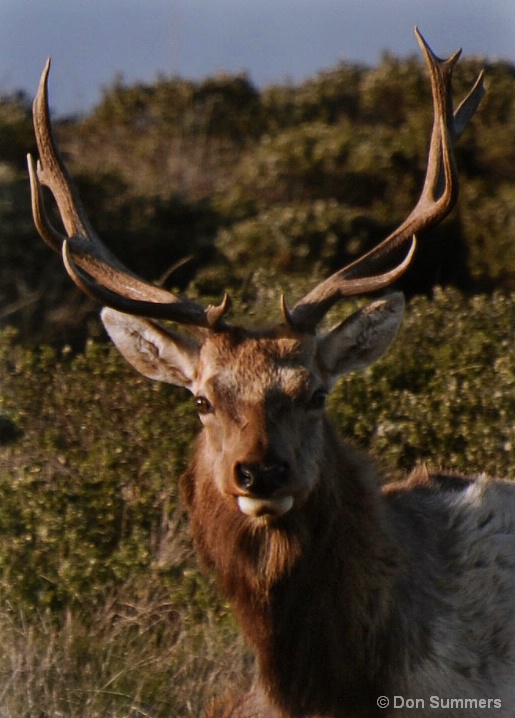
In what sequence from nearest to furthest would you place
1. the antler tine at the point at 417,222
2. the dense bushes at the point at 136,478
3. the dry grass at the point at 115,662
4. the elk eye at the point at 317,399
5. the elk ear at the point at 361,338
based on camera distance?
the elk eye at the point at 317,399
the antler tine at the point at 417,222
the elk ear at the point at 361,338
the dry grass at the point at 115,662
the dense bushes at the point at 136,478

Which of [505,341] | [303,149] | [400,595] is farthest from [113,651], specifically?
[303,149]

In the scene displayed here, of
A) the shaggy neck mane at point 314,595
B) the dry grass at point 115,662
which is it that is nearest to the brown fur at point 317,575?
the shaggy neck mane at point 314,595

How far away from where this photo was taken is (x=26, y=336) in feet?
38.7

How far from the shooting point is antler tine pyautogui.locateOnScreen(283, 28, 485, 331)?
6238mm

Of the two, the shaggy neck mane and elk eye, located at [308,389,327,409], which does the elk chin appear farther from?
elk eye, located at [308,389,327,409]

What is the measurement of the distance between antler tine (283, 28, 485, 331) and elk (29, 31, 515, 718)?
0.01 meters

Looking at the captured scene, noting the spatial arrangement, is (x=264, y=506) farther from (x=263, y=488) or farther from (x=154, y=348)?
(x=154, y=348)

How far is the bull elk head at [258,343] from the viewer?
18.6 ft

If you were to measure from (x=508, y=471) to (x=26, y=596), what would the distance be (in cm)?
261

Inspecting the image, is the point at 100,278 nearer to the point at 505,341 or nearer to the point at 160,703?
the point at 160,703

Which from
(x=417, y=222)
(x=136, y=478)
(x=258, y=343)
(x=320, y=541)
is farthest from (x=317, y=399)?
(x=136, y=478)

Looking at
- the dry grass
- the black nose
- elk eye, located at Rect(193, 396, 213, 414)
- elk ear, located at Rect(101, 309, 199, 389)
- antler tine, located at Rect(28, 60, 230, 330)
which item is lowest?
the dry grass

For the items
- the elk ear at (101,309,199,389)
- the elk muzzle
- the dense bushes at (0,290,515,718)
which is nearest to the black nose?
the elk muzzle

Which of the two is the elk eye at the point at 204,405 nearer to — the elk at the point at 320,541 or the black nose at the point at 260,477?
the elk at the point at 320,541
